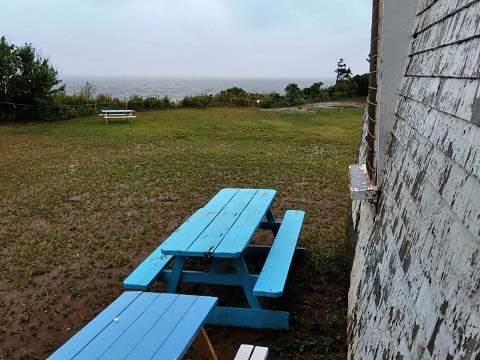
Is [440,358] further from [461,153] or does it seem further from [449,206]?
[461,153]

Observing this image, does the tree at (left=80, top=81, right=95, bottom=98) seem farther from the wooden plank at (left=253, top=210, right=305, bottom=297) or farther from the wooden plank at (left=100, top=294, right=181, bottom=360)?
the wooden plank at (left=100, top=294, right=181, bottom=360)

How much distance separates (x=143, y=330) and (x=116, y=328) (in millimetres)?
173

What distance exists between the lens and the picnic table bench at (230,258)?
3.46 m

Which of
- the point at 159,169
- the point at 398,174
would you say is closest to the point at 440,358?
the point at 398,174

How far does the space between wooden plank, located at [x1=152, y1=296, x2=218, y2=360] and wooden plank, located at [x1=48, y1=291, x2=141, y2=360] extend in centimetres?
43

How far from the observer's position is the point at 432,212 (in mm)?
1475

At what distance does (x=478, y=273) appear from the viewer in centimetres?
100

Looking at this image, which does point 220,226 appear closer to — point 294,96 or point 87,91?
point 294,96

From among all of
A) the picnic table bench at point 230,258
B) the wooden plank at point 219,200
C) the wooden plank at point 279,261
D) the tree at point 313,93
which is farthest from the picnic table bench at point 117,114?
the picnic table bench at point 230,258

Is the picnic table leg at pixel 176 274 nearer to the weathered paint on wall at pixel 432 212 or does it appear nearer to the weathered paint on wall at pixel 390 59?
the weathered paint on wall at pixel 432 212

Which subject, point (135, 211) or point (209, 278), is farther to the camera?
point (135, 211)

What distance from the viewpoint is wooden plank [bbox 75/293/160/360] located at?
2.28 meters

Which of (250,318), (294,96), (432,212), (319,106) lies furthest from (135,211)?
(294,96)

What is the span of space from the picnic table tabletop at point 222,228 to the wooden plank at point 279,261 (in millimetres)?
290
